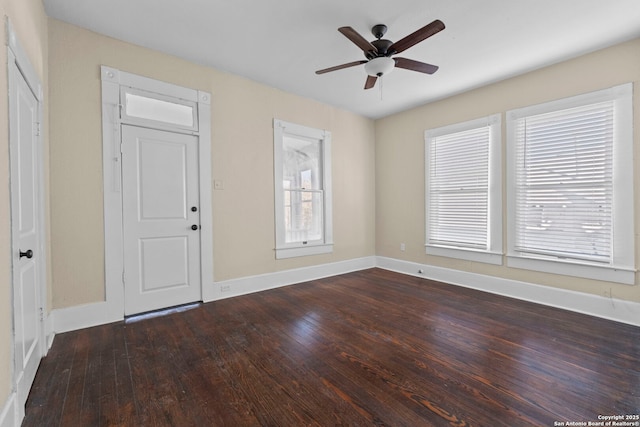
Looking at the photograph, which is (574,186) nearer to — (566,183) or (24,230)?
(566,183)

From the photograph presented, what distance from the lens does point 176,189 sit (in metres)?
3.40

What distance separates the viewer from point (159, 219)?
10.8 ft

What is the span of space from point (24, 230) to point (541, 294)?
5.06 m

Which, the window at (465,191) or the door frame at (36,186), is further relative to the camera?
the window at (465,191)

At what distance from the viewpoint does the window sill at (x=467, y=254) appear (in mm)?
4004

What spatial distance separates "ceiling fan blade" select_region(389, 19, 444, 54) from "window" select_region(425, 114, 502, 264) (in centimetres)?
220

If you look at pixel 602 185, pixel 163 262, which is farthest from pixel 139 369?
pixel 602 185

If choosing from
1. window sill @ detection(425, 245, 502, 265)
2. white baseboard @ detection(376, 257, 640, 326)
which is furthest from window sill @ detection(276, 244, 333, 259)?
window sill @ detection(425, 245, 502, 265)

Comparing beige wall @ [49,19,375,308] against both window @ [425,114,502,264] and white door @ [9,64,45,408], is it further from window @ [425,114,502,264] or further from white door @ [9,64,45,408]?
window @ [425,114,502,264]

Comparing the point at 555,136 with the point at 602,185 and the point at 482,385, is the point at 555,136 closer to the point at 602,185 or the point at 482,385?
the point at 602,185

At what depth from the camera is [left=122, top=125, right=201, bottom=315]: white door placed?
3107 millimetres

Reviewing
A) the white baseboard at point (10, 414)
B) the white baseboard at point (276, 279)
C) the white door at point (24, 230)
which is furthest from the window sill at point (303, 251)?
the white baseboard at point (10, 414)

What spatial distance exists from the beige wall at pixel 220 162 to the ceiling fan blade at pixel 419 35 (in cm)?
216

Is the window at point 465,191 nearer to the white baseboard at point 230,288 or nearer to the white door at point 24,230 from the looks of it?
Answer: the white baseboard at point 230,288
